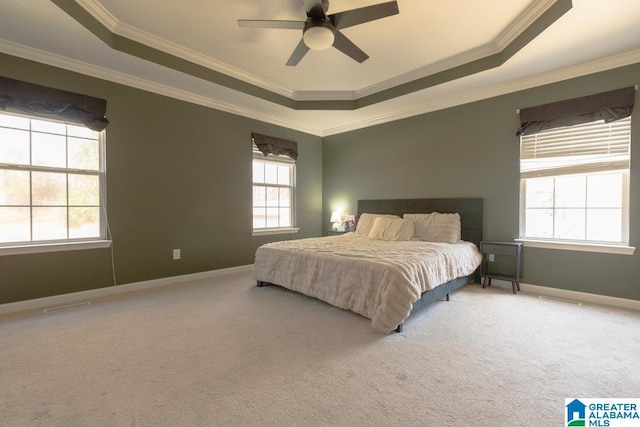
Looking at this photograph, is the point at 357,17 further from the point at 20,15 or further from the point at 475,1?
the point at 20,15

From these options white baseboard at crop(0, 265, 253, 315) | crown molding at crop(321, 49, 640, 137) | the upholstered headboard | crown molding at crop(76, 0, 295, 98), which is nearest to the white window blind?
crown molding at crop(321, 49, 640, 137)

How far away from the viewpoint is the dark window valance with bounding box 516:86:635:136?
2842mm

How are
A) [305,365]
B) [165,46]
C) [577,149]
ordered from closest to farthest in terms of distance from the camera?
[305,365], [165,46], [577,149]

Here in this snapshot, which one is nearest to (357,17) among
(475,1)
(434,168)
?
(475,1)

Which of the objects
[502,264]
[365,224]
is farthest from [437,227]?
[365,224]

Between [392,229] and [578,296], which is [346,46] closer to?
[392,229]

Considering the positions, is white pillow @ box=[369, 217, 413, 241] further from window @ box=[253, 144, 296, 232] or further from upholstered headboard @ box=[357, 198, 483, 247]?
window @ box=[253, 144, 296, 232]

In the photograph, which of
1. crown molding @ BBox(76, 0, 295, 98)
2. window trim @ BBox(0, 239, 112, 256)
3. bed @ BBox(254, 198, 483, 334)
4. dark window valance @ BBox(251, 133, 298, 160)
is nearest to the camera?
bed @ BBox(254, 198, 483, 334)

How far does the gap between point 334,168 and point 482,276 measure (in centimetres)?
320

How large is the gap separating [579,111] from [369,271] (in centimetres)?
297

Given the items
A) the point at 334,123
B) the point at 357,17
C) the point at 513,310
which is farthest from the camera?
the point at 334,123

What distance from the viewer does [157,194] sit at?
12.0ft

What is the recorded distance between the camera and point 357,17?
2176 mm

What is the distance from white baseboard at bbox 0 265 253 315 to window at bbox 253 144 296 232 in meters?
1.14
